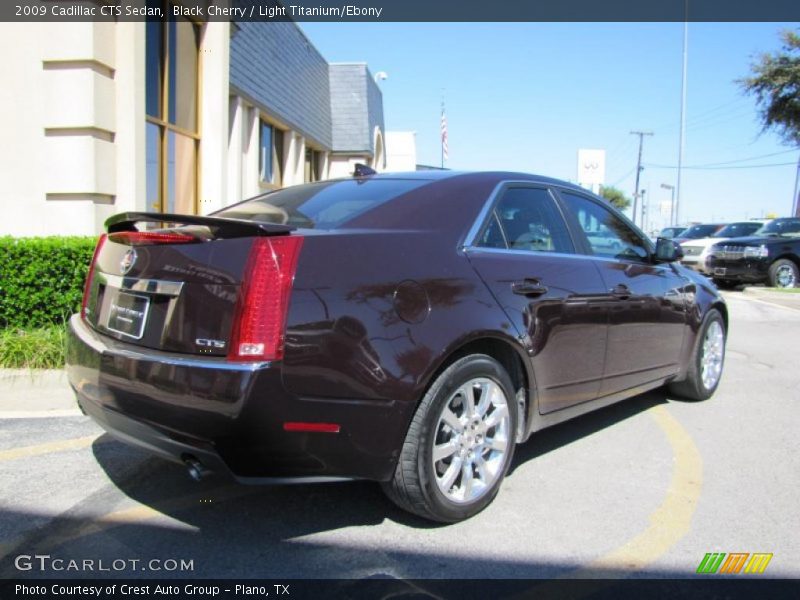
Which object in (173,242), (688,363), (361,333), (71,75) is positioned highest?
(71,75)

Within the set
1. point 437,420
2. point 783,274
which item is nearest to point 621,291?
point 437,420

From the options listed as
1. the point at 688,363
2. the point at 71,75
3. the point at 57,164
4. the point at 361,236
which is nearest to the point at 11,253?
the point at 57,164

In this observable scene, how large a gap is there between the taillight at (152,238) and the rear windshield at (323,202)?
0.45 meters

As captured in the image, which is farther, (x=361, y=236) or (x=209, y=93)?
(x=209, y=93)

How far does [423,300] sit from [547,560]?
122cm

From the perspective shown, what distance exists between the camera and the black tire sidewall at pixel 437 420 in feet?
9.37

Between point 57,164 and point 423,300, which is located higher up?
point 57,164

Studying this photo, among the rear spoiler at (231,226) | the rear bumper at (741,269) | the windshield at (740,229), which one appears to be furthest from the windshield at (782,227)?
the rear spoiler at (231,226)

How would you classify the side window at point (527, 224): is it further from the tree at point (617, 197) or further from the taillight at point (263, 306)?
the tree at point (617, 197)

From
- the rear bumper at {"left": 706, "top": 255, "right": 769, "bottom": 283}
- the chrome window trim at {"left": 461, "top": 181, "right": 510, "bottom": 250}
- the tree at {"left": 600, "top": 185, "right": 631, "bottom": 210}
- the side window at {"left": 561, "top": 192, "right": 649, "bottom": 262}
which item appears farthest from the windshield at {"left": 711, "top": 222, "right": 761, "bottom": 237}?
the tree at {"left": 600, "top": 185, "right": 631, "bottom": 210}

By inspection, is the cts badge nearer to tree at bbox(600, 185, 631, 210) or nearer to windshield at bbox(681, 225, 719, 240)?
windshield at bbox(681, 225, 719, 240)

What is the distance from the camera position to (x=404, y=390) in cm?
272

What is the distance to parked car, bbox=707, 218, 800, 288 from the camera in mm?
15398
